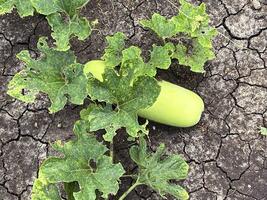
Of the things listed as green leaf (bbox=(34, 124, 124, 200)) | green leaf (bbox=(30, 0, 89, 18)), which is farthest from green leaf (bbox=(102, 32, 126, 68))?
green leaf (bbox=(34, 124, 124, 200))

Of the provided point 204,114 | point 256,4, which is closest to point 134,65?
point 204,114

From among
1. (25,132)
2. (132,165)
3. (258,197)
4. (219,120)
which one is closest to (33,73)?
(25,132)

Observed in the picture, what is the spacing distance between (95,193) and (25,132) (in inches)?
23.8

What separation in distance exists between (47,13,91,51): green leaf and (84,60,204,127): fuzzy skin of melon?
176 mm

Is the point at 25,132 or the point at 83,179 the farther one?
the point at 25,132

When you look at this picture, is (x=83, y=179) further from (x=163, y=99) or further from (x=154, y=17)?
(x=154, y=17)

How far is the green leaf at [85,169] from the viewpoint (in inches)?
133

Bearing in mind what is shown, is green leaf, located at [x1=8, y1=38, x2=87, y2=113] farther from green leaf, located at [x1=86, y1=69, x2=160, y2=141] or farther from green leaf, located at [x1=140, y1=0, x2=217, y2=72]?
green leaf, located at [x1=140, y1=0, x2=217, y2=72]

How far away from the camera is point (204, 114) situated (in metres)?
3.88

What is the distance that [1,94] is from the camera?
13.0 feet

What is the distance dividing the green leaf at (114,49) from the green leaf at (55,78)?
19 cm

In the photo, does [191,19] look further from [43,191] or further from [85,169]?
[43,191]

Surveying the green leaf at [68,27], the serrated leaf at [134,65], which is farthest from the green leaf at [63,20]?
the serrated leaf at [134,65]

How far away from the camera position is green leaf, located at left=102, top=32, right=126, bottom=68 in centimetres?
370
